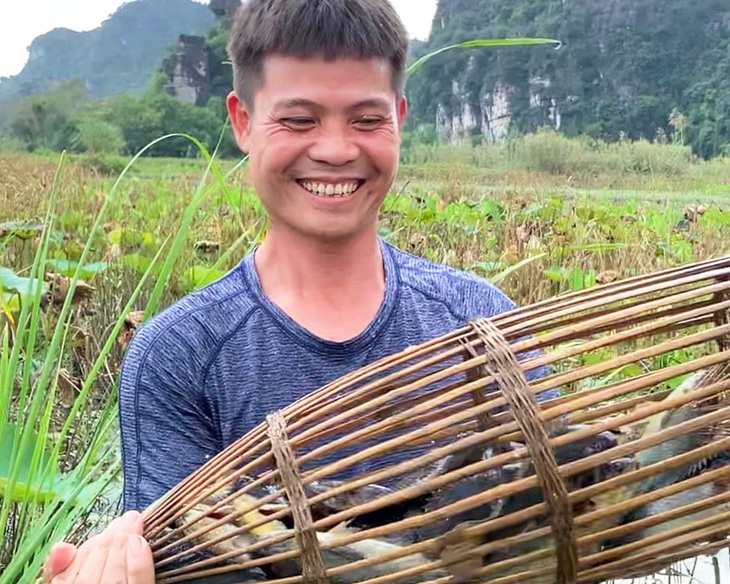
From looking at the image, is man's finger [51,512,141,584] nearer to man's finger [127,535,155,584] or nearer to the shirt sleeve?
man's finger [127,535,155,584]

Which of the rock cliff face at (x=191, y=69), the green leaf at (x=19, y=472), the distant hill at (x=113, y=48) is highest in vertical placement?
the distant hill at (x=113, y=48)

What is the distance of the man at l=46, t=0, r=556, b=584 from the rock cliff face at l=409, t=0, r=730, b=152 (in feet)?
64.2

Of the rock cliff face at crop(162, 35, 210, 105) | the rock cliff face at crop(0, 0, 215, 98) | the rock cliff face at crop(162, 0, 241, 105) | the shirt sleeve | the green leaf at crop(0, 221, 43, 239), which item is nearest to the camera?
the shirt sleeve

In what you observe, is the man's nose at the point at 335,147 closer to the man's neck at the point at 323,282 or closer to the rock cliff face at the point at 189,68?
the man's neck at the point at 323,282

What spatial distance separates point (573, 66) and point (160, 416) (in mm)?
25549

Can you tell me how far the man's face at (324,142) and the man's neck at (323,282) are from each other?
3cm

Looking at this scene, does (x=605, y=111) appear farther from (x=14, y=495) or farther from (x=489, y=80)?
(x=14, y=495)

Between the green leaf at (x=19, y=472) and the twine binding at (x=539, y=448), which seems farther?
the green leaf at (x=19, y=472)

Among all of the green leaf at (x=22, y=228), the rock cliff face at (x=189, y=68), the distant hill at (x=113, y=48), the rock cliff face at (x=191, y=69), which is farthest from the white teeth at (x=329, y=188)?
the distant hill at (x=113, y=48)

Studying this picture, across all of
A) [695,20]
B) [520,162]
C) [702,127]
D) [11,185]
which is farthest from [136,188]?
[695,20]

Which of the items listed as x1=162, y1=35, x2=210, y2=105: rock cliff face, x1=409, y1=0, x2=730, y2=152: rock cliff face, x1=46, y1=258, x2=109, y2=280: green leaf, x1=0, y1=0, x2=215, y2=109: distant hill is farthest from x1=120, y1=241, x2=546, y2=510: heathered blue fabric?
x1=0, y1=0, x2=215, y2=109: distant hill

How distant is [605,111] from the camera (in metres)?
22.6

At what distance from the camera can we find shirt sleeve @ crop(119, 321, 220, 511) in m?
0.89

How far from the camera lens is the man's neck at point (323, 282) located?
982mm
